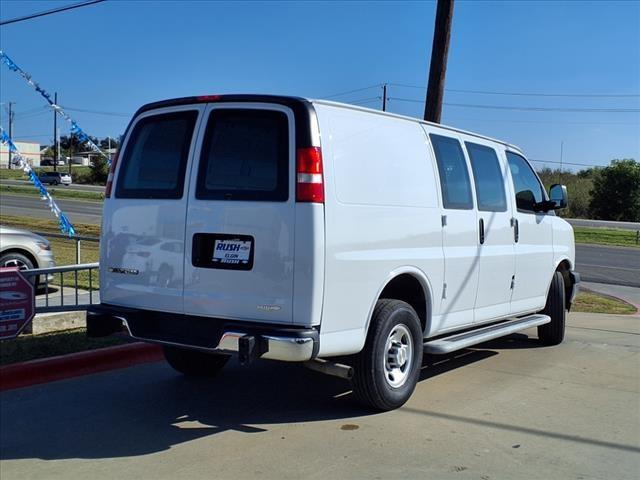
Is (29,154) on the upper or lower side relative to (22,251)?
upper

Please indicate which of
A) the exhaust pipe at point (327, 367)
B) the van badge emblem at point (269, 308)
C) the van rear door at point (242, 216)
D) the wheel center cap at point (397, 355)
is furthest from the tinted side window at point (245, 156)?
the wheel center cap at point (397, 355)

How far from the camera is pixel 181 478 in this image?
4.07 metres

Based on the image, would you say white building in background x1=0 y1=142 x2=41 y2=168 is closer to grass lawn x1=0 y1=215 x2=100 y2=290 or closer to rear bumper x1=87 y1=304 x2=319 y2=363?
grass lawn x1=0 y1=215 x2=100 y2=290

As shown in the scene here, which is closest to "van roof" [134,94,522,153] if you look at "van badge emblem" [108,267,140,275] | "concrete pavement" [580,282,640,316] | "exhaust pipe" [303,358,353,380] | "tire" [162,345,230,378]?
"van badge emblem" [108,267,140,275]

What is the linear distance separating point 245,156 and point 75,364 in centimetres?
297

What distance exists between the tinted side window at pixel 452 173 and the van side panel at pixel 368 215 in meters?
0.22

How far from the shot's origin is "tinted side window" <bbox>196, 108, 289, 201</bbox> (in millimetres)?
4578

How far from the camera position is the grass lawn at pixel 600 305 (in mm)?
11180

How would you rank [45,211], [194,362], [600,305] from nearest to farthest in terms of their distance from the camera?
1. [194,362]
2. [600,305]
3. [45,211]

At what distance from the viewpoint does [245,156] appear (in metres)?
4.74

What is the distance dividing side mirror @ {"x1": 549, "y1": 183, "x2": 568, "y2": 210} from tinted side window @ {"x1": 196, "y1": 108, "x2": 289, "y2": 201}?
433 centimetres

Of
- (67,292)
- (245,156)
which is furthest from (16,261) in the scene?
(245,156)

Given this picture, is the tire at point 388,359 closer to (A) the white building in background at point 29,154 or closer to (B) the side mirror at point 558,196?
(B) the side mirror at point 558,196

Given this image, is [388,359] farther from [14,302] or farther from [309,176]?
[14,302]
